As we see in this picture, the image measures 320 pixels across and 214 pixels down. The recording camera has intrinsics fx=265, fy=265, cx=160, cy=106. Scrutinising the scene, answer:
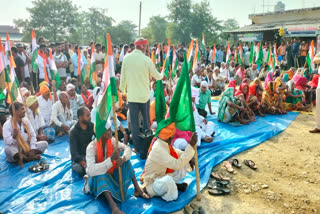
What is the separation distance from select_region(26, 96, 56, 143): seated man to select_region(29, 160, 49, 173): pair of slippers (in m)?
1.02

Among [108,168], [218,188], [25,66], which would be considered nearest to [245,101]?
[218,188]

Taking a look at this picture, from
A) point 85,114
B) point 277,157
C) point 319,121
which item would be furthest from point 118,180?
point 319,121

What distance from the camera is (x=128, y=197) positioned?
3.69m

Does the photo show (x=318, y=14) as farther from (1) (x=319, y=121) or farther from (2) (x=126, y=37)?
(2) (x=126, y=37)

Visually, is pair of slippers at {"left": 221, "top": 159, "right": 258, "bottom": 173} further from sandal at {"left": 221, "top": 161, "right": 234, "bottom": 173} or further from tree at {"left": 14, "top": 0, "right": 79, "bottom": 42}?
tree at {"left": 14, "top": 0, "right": 79, "bottom": 42}

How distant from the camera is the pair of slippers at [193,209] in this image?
11.2 feet

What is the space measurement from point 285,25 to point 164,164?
24.3m

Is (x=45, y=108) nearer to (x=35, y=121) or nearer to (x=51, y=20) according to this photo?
(x=35, y=121)

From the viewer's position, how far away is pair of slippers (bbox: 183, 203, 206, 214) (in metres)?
3.41

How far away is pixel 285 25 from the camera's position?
2356 cm

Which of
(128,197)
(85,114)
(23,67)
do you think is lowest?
(128,197)

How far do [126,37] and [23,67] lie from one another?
40595 mm

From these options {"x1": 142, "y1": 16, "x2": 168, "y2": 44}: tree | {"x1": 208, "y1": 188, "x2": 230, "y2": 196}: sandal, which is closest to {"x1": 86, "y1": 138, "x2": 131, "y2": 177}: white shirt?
{"x1": 208, "y1": 188, "x2": 230, "y2": 196}: sandal

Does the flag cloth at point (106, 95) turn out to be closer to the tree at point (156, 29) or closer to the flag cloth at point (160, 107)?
the flag cloth at point (160, 107)
